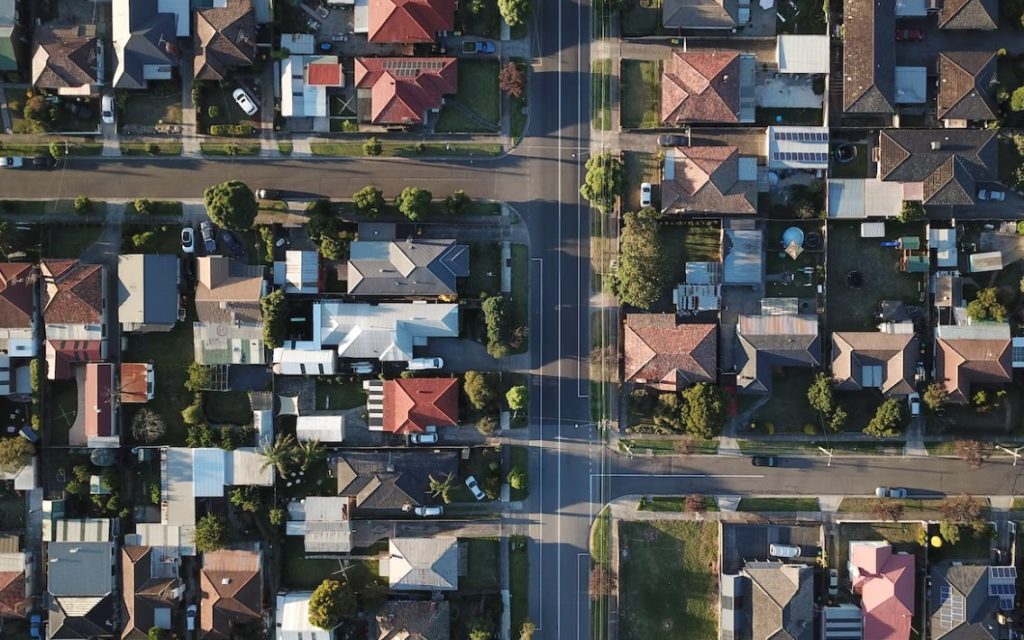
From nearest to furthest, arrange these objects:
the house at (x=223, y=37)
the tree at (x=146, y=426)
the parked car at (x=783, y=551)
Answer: the house at (x=223, y=37) → the tree at (x=146, y=426) → the parked car at (x=783, y=551)

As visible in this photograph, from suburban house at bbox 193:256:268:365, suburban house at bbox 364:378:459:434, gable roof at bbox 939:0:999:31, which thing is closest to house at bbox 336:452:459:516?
suburban house at bbox 364:378:459:434

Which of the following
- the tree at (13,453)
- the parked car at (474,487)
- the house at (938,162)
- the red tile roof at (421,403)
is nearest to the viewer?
the tree at (13,453)

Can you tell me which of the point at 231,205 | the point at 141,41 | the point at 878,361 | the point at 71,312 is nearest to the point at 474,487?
the point at 231,205

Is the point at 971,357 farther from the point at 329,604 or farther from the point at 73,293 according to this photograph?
the point at 73,293

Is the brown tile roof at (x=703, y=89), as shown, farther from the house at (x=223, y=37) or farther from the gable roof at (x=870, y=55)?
the house at (x=223, y=37)

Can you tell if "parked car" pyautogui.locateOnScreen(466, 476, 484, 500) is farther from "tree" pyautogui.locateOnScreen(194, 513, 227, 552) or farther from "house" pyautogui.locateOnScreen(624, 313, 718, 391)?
"tree" pyautogui.locateOnScreen(194, 513, 227, 552)

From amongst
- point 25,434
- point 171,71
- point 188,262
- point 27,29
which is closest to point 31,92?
point 27,29

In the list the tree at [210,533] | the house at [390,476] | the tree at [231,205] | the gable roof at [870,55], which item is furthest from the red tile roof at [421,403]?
the gable roof at [870,55]
